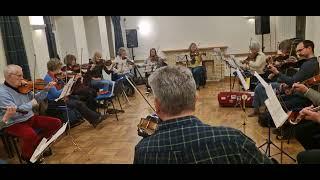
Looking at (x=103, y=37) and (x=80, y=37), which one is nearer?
(x=80, y=37)

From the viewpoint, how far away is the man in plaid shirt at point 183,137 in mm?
1145

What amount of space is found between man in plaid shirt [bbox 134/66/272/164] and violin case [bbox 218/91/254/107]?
383 cm

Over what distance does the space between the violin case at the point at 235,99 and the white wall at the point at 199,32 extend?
300 cm

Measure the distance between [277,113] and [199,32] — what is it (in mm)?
6123

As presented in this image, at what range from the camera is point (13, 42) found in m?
4.62

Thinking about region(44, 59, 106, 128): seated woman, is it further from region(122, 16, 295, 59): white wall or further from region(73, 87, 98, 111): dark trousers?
region(122, 16, 295, 59): white wall

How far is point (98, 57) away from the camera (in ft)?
19.4

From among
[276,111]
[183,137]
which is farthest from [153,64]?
[183,137]

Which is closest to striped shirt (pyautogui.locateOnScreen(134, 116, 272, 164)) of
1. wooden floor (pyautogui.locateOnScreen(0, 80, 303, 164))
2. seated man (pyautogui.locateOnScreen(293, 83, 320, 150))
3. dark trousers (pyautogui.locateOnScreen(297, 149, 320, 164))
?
dark trousers (pyautogui.locateOnScreen(297, 149, 320, 164))

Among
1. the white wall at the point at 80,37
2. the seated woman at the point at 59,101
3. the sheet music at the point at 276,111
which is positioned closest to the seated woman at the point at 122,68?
the white wall at the point at 80,37

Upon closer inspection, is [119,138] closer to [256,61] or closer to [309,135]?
[309,135]

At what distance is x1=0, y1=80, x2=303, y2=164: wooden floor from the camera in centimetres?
334
